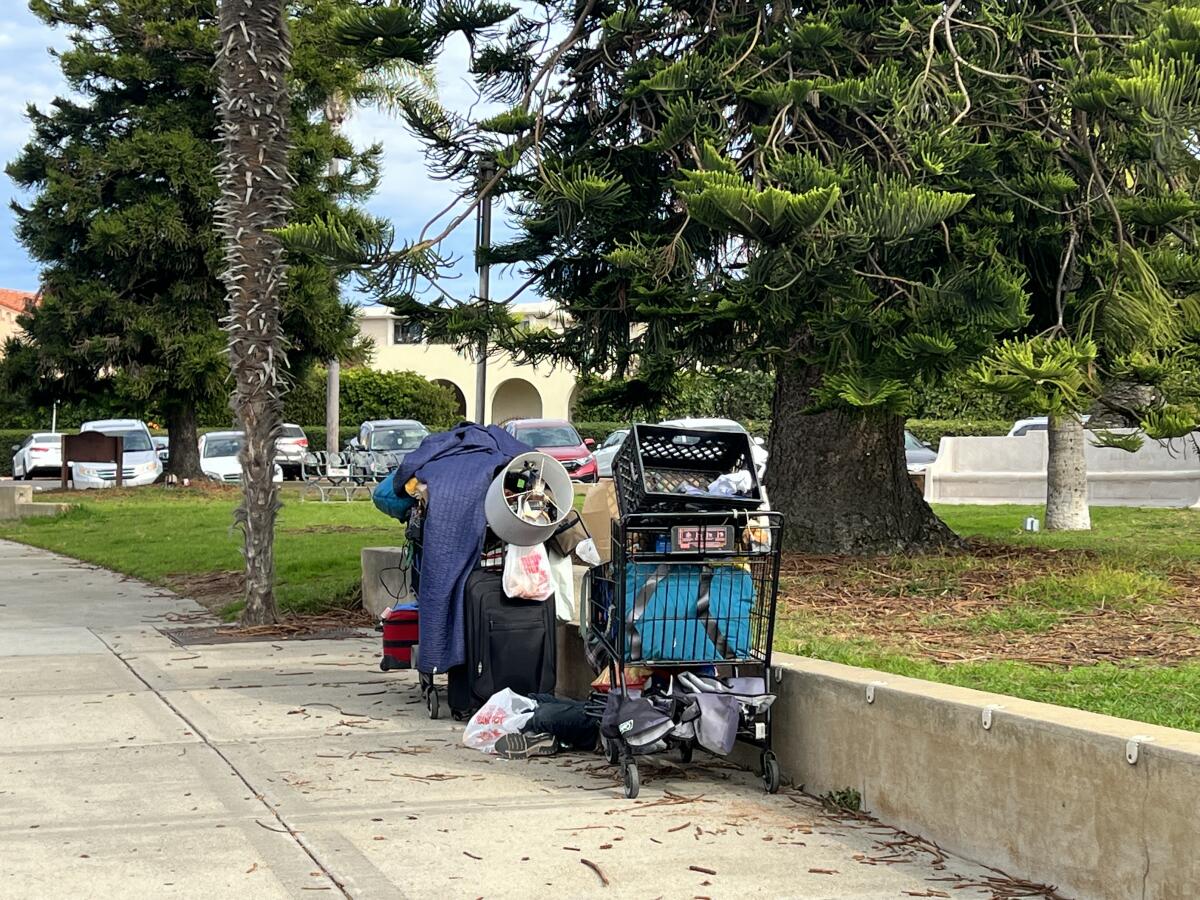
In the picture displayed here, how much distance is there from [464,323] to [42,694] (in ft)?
12.0

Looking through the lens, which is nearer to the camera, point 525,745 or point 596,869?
point 596,869

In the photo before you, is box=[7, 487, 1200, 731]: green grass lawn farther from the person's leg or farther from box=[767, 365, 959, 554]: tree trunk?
the person's leg

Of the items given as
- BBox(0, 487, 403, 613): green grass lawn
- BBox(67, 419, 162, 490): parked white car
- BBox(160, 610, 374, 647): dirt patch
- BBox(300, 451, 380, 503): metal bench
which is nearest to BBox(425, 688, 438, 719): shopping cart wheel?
BBox(160, 610, 374, 647): dirt patch

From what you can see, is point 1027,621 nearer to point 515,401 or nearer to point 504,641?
point 504,641

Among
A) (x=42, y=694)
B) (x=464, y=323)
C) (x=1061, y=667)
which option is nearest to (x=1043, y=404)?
(x=1061, y=667)

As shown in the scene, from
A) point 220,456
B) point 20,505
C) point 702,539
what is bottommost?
point 20,505

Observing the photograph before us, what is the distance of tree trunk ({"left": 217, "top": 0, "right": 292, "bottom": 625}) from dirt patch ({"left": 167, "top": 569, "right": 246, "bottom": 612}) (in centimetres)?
134

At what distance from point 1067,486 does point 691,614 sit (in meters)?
10.9

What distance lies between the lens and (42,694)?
7.93 metres

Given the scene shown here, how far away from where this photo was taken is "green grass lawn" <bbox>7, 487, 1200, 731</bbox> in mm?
6180

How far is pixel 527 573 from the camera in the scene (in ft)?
23.4

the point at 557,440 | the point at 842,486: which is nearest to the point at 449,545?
the point at 842,486

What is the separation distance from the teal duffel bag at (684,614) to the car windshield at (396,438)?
78.7ft

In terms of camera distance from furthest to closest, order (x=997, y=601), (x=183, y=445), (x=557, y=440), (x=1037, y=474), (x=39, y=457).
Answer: (x=39, y=457) < (x=557, y=440) < (x=183, y=445) < (x=1037, y=474) < (x=997, y=601)
